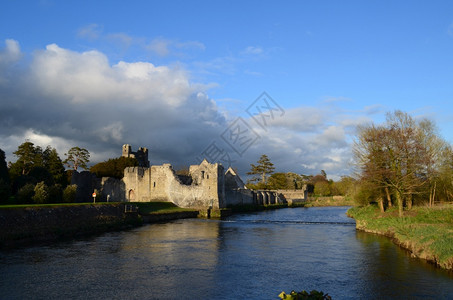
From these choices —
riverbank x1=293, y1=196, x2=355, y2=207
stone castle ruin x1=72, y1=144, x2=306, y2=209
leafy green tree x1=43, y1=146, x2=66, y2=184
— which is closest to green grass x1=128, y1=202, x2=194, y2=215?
stone castle ruin x1=72, y1=144, x2=306, y2=209

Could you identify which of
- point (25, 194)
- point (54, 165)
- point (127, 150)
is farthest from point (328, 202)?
point (25, 194)

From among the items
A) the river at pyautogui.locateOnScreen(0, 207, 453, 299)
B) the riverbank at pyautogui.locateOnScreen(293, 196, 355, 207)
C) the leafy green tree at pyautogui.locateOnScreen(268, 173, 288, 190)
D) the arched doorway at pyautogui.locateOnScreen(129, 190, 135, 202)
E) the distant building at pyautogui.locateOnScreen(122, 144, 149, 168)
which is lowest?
the river at pyautogui.locateOnScreen(0, 207, 453, 299)

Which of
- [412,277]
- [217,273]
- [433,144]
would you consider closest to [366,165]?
[433,144]

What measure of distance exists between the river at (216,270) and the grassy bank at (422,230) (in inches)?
19.6

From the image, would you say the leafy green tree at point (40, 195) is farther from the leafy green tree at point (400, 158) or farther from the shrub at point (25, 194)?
the leafy green tree at point (400, 158)

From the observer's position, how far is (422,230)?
1753 centimetres

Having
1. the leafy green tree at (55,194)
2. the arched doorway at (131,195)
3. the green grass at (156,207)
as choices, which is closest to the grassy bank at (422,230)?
the green grass at (156,207)

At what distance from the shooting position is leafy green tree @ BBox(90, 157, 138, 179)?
174ft

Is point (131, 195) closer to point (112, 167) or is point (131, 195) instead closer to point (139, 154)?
point (112, 167)

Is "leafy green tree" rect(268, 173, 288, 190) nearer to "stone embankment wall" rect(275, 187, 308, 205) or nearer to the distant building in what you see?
"stone embankment wall" rect(275, 187, 308, 205)

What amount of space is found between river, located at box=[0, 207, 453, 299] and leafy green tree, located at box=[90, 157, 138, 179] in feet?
113

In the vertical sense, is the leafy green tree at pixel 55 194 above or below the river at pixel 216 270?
above

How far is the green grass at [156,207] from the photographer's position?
35.1m

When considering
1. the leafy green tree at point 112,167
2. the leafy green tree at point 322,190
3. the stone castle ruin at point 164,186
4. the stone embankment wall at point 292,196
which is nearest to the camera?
the stone castle ruin at point 164,186
